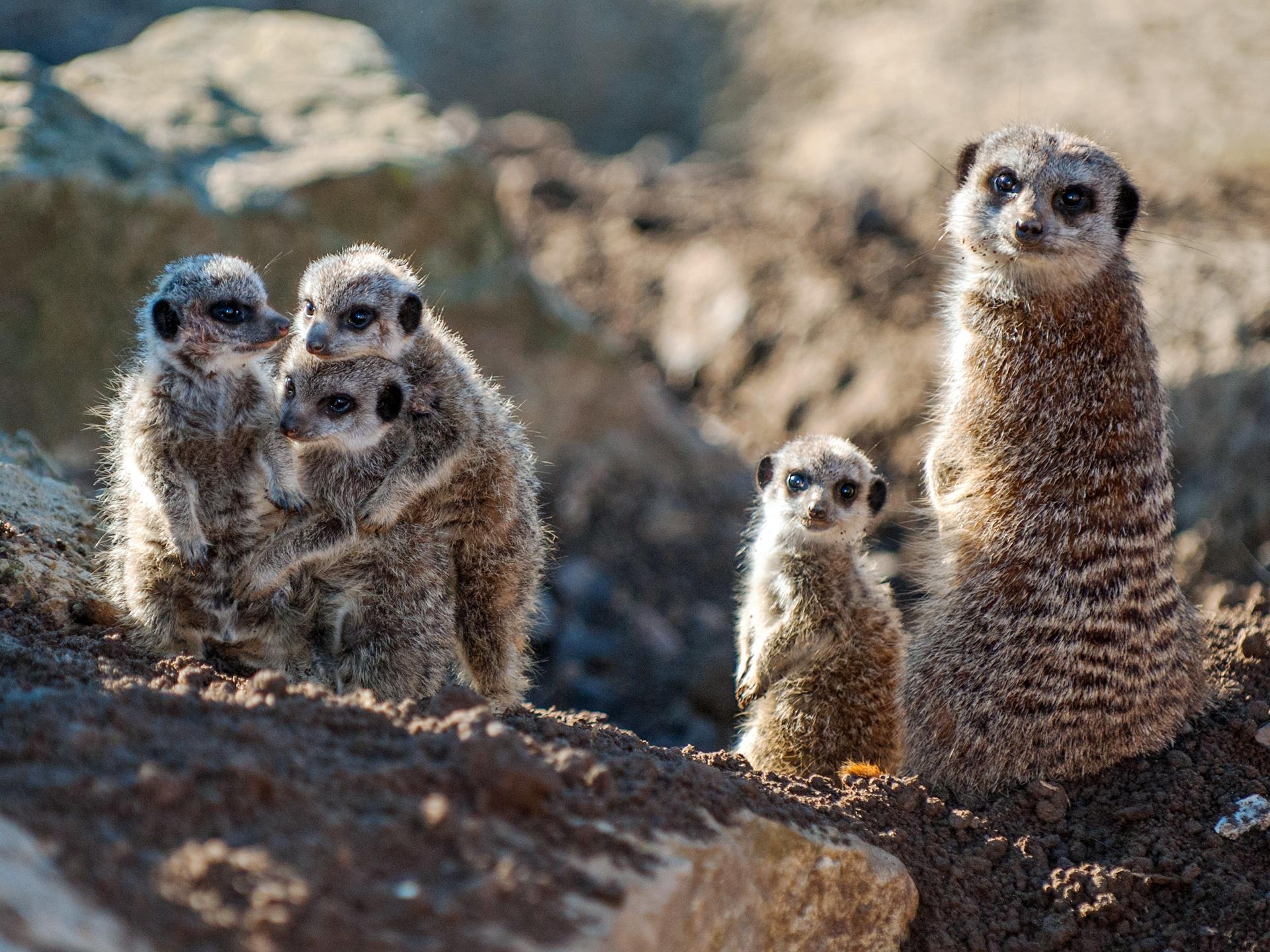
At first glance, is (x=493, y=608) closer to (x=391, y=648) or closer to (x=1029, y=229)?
(x=391, y=648)

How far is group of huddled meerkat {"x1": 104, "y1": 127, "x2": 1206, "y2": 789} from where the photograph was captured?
3.86m

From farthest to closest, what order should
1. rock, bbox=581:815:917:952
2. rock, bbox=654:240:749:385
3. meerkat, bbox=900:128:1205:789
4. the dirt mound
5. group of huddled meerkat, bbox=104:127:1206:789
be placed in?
rock, bbox=654:240:749:385
meerkat, bbox=900:128:1205:789
group of huddled meerkat, bbox=104:127:1206:789
rock, bbox=581:815:917:952
the dirt mound

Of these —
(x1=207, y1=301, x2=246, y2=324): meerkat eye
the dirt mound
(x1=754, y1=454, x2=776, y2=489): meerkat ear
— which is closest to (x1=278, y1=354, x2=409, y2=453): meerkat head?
(x1=207, y1=301, x2=246, y2=324): meerkat eye

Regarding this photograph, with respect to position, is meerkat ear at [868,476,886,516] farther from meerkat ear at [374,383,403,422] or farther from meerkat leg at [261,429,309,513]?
meerkat leg at [261,429,309,513]

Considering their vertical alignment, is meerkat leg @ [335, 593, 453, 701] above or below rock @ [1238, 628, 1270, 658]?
below

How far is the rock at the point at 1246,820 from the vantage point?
11.6 ft

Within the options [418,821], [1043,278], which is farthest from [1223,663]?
[418,821]

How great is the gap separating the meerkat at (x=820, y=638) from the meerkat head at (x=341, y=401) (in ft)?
4.97

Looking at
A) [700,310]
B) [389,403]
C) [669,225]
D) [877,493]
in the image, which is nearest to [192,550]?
[389,403]

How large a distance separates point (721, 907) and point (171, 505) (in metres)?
2.06

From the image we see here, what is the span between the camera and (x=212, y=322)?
3766 mm

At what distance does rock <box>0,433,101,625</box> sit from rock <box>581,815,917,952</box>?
2.19 m

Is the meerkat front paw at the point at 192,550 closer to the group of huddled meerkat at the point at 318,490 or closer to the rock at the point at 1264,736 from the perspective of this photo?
the group of huddled meerkat at the point at 318,490

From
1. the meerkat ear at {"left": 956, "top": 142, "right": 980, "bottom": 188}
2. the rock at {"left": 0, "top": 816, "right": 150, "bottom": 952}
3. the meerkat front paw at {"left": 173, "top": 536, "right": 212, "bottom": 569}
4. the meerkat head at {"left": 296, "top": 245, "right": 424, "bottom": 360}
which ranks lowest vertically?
the rock at {"left": 0, "top": 816, "right": 150, "bottom": 952}
